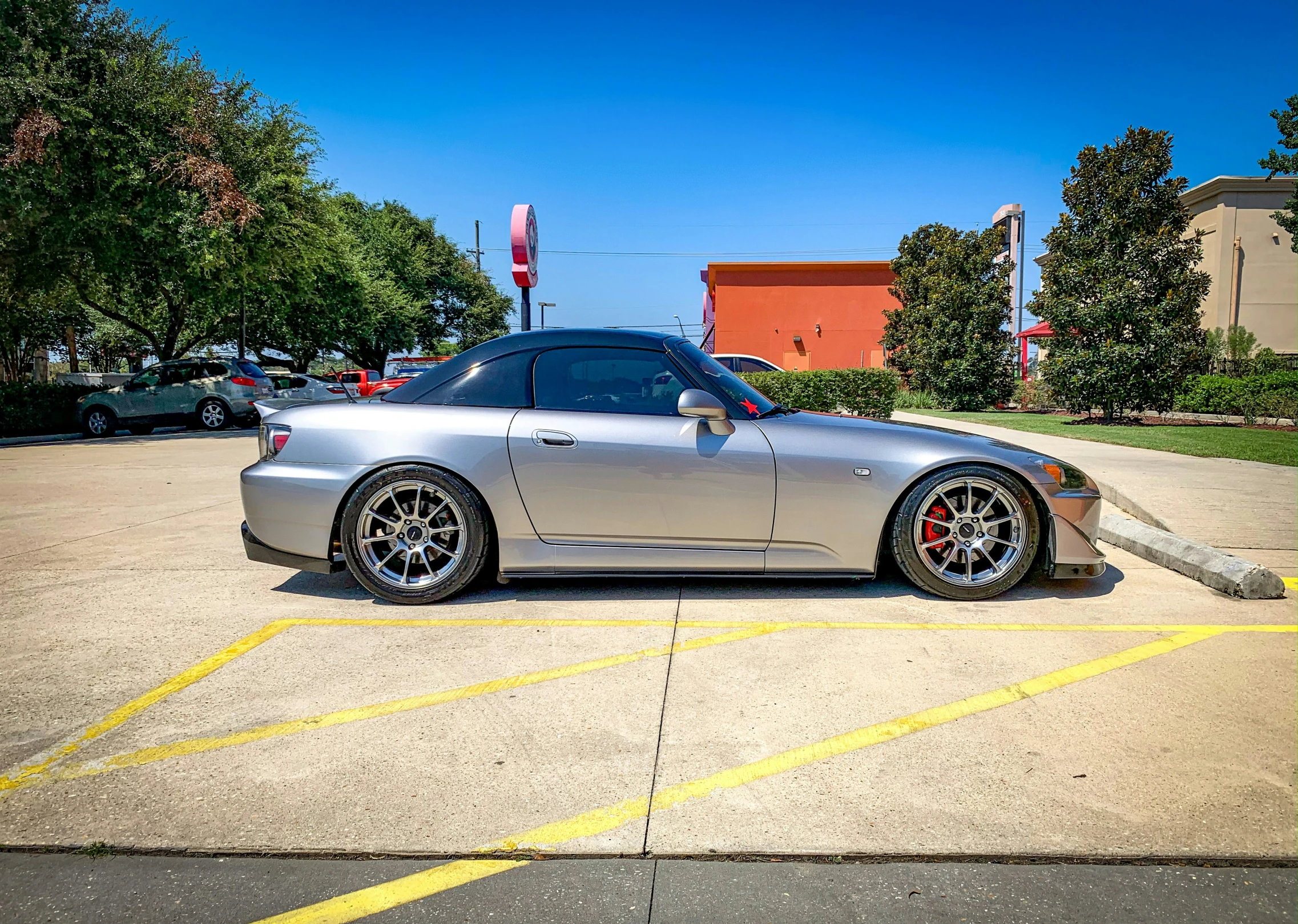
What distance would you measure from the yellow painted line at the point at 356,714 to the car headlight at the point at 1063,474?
6.00ft

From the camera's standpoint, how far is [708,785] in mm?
2471

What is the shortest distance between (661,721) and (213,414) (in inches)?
757

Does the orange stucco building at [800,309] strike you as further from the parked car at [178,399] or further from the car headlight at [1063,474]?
the car headlight at [1063,474]

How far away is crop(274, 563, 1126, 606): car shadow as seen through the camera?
4.42 metres

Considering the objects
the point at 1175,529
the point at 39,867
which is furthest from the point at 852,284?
the point at 39,867

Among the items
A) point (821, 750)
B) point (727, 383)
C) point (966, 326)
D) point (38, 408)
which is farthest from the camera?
point (966, 326)

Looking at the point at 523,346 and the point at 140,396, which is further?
the point at 140,396

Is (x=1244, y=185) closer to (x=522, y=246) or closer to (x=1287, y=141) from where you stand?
(x=1287, y=141)

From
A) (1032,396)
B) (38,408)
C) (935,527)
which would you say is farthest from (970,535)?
(1032,396)

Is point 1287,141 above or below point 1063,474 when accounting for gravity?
above

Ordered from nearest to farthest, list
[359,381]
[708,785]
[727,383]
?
[708,785] → [727,383] → [359,381]

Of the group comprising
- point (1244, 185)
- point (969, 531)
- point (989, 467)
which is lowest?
point (969, 531)

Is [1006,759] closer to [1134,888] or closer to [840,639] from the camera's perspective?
[1134,888]

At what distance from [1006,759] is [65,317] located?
135ft
